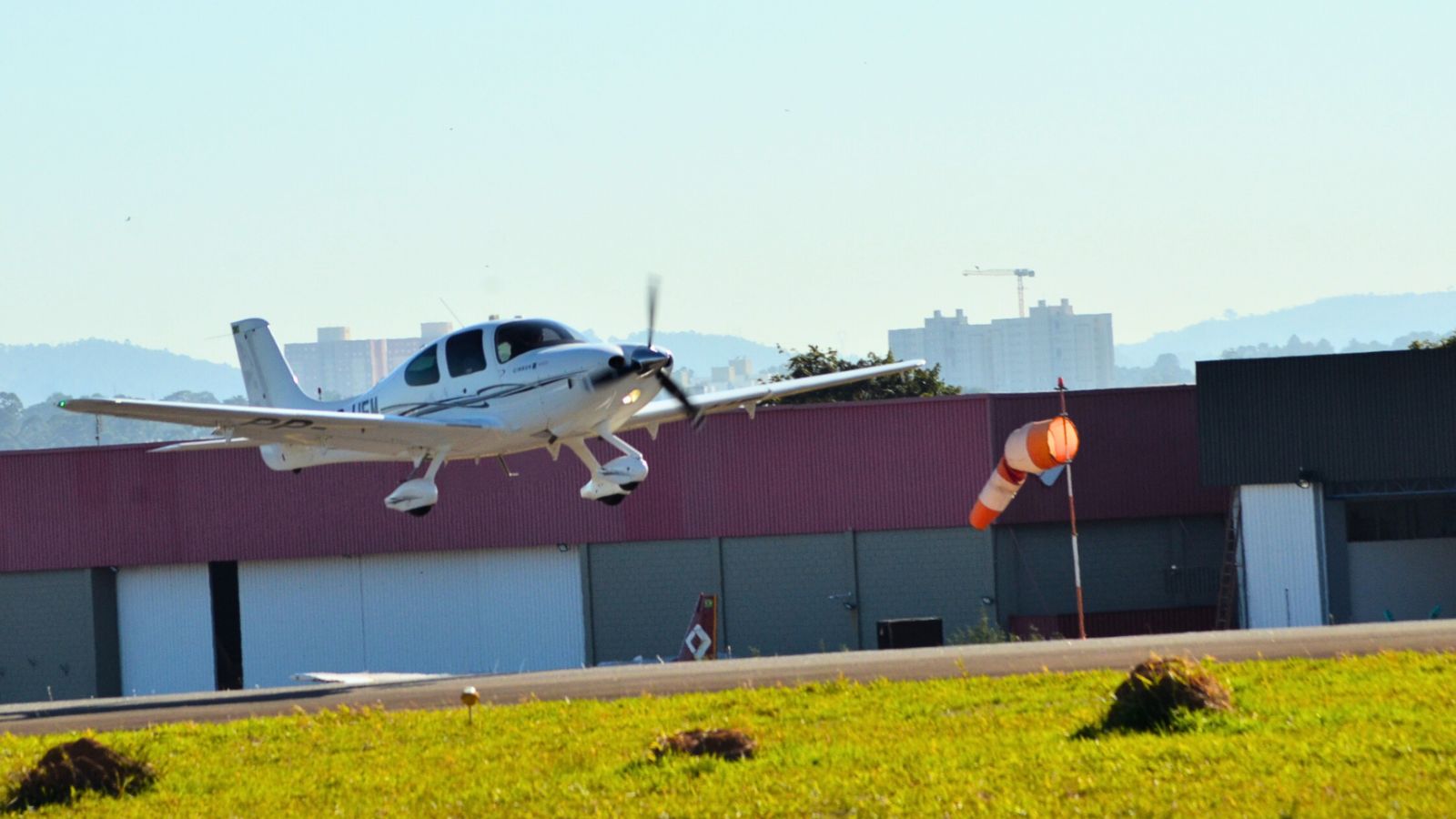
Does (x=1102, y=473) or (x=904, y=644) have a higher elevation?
(x=1102, y=473)

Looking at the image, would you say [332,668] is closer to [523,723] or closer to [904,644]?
[904,644]

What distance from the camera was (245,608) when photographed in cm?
4784

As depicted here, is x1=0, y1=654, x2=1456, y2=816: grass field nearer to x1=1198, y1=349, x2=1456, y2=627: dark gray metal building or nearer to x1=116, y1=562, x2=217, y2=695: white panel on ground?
x1=1198, y1=349, x2=1456, y2=627: dark gray metal building

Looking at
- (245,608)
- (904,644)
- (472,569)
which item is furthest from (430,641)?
(904,644)

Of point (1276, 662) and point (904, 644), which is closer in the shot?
point (1276, 662)

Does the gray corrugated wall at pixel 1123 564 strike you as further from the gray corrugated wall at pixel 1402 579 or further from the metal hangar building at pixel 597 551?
the gray corrugated wall at pixel 1402 579

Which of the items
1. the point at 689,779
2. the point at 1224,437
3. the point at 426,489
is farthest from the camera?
the point at 1224,437

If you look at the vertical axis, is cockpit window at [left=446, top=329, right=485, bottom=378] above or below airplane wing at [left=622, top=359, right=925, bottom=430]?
above

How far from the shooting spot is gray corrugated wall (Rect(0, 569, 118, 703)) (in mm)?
47562

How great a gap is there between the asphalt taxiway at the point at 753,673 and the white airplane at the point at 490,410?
3915mm

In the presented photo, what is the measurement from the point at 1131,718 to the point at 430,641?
3493 centimetres

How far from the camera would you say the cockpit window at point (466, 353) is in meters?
27.4

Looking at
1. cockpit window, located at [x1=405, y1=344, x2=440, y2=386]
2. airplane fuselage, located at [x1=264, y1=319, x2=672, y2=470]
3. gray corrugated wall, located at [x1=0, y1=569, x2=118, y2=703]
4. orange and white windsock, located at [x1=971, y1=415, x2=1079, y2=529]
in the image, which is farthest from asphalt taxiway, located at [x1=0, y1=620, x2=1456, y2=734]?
gray corrugated wall, located at [x1=0, y1=569, x2=118, y2=703]

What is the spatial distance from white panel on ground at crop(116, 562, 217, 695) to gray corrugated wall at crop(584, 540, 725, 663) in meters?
10.7
